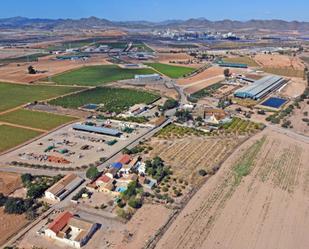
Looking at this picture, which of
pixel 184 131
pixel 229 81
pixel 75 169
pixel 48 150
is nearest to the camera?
pixel 75 169

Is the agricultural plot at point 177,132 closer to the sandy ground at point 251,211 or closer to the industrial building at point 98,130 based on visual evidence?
the industrial building at point 98,130

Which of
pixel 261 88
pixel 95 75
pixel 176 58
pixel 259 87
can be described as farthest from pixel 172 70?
pixel 261 88

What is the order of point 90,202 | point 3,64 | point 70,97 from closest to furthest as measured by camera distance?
point 90,202 < point 70,97 < point 3,64

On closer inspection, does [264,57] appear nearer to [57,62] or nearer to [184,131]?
[57,62]

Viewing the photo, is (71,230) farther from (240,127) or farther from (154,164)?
(240,127)

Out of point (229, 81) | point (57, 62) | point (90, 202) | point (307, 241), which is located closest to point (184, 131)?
point (90, 202)

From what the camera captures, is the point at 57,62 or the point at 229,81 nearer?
the point at 229,81

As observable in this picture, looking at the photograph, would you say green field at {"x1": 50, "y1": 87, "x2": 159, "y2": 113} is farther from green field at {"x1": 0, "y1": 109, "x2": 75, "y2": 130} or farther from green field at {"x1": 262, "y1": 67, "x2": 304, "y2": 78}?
green field at {"x1": 262, "y1": 67, "x2": 304, "y2": 78}
